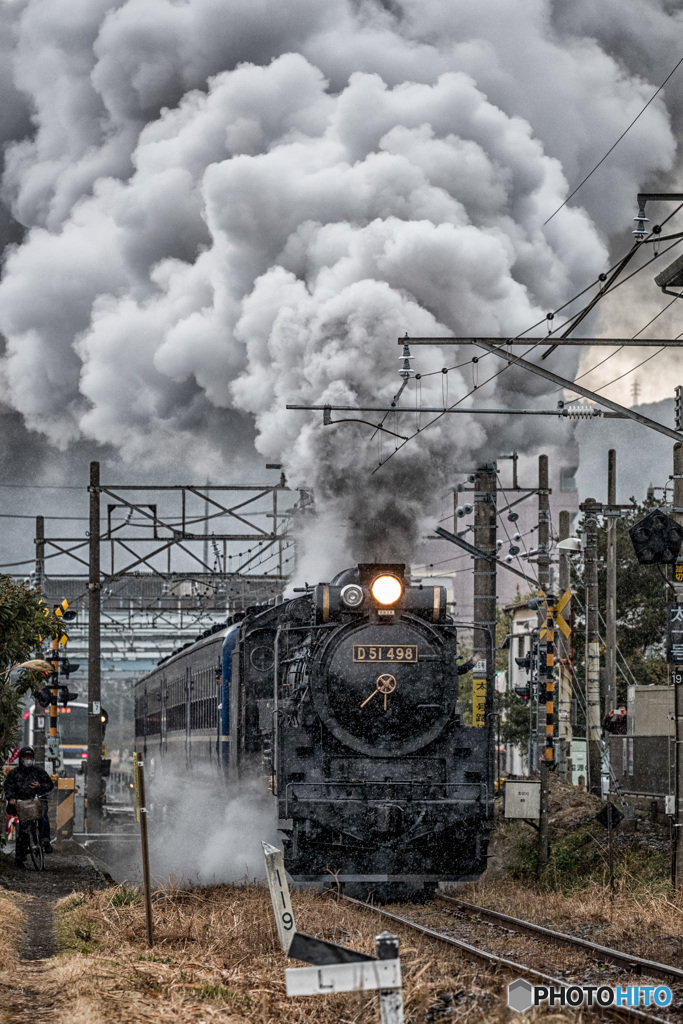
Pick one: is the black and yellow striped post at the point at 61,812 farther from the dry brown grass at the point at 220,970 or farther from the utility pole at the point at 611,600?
the dry brown grass at the point at 220,970

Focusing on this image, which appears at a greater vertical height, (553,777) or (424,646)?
(424,646)

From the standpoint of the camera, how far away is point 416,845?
42.6 ft

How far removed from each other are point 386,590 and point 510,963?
5013 millimetres

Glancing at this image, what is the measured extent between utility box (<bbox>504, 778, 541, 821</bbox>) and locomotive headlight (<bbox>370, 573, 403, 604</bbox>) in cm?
591

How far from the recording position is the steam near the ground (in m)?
14.4

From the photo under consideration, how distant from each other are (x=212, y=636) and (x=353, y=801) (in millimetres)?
5393

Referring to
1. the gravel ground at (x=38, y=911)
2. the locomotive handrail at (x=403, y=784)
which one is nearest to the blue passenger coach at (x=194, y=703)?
the gravel ground at (x=38, y=911)

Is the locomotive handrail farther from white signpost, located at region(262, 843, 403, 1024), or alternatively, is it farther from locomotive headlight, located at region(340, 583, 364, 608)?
white signpost, located at region(262, 843, 403, 1024)

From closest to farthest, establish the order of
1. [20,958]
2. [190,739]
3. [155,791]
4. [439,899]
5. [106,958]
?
[106,958], [20,958], [439,899], [190,739], [155,791]

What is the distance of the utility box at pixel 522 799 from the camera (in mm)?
18219

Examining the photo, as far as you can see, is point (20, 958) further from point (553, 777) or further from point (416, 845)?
point (553, 777)

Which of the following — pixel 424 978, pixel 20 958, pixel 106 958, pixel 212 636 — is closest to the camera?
pixel 424 978

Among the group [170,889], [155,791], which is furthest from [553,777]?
[170,889]

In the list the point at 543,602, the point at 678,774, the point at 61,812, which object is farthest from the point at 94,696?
the point at 678,774
